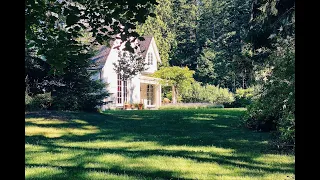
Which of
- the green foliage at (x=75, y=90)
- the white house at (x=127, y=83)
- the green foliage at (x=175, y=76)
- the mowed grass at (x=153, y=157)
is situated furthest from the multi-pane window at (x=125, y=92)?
the mowed grass at (x=153, y=157)

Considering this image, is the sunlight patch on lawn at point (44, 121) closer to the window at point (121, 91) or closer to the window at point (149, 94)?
the window at point (121, 91)

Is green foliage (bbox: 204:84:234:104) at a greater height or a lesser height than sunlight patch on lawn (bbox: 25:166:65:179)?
greater

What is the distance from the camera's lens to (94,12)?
152 inches

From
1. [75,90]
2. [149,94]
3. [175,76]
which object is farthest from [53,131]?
[175,76]

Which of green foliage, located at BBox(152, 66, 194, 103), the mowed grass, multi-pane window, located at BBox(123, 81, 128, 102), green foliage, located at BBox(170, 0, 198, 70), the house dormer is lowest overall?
the mowed grass

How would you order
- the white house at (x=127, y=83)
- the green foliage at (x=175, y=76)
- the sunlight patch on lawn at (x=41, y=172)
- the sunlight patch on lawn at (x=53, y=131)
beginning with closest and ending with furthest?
the sunlight patch on lawn at (x=41, y=172) → the sunlight patch on lawn at (x=53, y=131) → the white house at (x=127, y=83) → the green foliage at (x=175, y=76)

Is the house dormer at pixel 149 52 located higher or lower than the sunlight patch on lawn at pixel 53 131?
higher

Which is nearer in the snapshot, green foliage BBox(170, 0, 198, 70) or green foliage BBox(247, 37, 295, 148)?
green foliage BBox(247, 37, 295, 148)

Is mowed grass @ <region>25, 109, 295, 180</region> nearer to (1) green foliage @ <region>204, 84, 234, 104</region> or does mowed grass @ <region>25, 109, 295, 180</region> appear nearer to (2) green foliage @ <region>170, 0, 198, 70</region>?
(1) green foliage @ <region>204, 84, 234, 104</region>

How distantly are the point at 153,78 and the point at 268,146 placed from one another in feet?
69.5

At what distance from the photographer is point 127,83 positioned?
989 inches

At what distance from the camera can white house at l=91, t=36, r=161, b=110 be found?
74.2 feet

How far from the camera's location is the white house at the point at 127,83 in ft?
74.2

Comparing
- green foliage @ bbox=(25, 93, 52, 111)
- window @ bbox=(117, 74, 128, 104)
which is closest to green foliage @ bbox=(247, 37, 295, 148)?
green foliage @ bbox=(25, 93, 52, 111)
